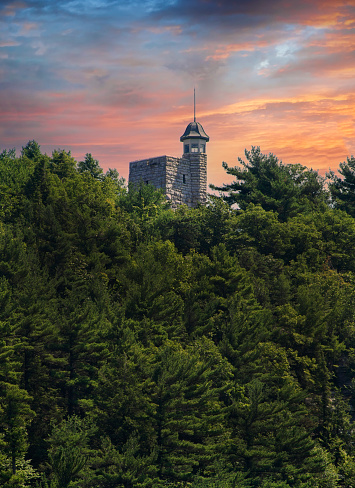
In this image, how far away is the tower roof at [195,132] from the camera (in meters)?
78.0

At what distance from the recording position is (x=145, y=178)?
7644 cm

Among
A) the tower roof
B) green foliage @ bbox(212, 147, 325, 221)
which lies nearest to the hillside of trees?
green foliage @ bbox(212, 147, 325, 221)

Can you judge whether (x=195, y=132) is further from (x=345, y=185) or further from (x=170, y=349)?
(x=170, y=349)

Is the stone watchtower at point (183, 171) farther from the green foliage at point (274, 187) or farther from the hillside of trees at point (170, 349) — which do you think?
the hillside of trees at point (170, 349)

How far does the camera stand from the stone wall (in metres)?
74.5

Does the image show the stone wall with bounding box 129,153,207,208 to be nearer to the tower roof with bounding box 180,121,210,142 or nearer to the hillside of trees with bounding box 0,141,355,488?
the tower roof with bounding box 180,121,210,142

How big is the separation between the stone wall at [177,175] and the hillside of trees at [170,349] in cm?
1524

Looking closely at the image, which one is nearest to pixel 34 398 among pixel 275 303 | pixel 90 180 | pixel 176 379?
pixel 176 379

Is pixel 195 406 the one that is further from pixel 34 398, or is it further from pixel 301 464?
pixel 34 398

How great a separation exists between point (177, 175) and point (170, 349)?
39314 millimetres

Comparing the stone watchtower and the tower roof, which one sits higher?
the tower roof

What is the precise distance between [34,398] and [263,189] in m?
38.7

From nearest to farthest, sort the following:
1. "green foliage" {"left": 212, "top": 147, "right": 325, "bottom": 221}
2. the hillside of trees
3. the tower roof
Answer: the hillside of trees, "green foliage" {"left": 212, "top": 147, "right": 325, "bottom": 221}, the tower roof

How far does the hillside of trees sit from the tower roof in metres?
20.5
